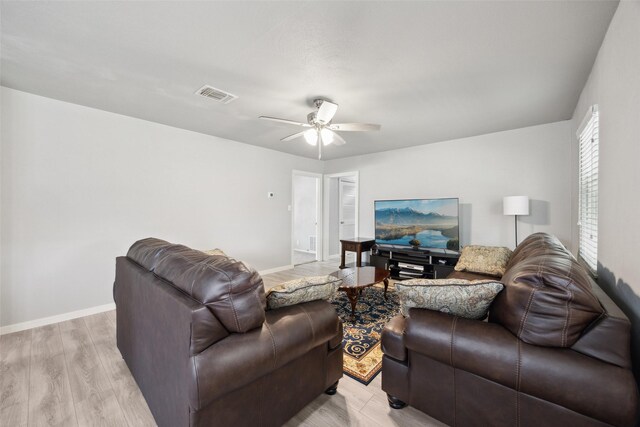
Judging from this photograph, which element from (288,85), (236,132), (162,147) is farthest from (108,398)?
(236,132)

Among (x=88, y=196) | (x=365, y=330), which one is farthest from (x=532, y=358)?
(x=88, y=196)

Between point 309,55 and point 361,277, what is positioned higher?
point 309,55

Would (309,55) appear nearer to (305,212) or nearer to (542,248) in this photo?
(542,248)

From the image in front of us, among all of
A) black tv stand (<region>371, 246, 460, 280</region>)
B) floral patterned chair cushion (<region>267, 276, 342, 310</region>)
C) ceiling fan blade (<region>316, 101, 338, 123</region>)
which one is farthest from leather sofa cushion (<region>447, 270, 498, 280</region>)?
ceiling fan blade (<region>316, 101, 338, 123</region>)

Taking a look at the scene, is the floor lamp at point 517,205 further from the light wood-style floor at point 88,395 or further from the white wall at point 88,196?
the white wall at point 88,196

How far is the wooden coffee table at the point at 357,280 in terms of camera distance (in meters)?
2.74

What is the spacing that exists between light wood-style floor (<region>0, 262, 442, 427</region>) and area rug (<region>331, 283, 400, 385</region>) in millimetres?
123

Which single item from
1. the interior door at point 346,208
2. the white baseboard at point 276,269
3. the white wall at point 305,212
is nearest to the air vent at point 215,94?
the white baseboard at point 276,269

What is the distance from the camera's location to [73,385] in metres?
1.85

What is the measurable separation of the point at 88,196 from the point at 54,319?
1403 millimetres

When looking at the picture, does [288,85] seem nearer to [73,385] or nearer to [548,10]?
[548,10]

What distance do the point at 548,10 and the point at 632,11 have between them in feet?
1.23

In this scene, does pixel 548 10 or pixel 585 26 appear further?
pixel 585 26

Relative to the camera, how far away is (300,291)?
5.07 ft
